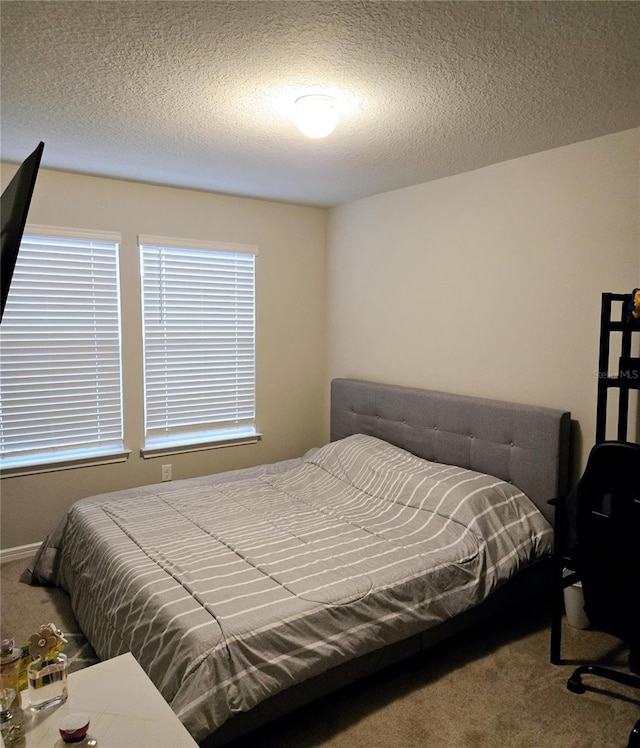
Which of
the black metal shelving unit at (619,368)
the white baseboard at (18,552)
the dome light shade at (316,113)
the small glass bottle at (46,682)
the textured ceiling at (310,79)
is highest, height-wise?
the textured ceiling at (310,79)

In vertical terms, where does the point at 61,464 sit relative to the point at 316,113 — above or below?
below

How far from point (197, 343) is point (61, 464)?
123 cm

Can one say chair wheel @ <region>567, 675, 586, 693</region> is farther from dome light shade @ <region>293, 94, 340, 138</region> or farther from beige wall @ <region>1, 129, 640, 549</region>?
dome light shade @ <region>293, 94, 340, 138</region>

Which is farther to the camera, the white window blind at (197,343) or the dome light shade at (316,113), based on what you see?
the white window blind at (197,343)

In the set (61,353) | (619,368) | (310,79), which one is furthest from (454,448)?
(61,353)

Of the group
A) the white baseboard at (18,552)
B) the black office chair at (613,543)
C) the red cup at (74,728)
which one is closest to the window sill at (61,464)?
the white baseboard at (18,552)

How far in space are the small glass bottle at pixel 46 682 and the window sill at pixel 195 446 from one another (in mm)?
2637

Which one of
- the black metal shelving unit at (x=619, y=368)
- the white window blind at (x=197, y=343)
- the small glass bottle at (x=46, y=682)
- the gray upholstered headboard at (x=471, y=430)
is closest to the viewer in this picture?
the small glass bottle at (x=46, y=682)

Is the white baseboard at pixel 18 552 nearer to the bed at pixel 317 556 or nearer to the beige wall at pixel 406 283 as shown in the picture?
A: the beige wall at pixel 406 283

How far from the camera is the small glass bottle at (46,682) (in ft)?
3.81

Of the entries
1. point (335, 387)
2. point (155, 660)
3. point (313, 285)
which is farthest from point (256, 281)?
point (155, 660)

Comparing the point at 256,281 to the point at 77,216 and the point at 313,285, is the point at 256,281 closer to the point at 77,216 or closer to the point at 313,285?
the point at 313,285

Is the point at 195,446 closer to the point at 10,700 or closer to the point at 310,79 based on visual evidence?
the point at 310,79

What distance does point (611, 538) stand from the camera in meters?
2.02
